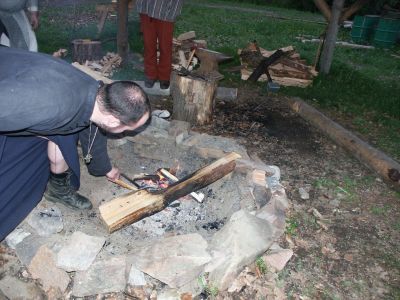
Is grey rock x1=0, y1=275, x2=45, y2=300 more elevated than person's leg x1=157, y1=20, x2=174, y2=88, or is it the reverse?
person's leg x1=157, y1=20, x2=174, y2=88

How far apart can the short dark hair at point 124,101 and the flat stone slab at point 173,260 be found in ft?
3.09

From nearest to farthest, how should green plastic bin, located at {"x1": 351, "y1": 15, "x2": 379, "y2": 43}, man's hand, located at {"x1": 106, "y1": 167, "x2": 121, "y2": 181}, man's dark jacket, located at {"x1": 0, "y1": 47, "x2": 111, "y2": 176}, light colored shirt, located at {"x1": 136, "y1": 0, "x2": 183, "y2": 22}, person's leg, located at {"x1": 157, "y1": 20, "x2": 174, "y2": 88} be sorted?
man's dark jacket, located at {"x1": 0, "y1": 47, "x2": 111, "y2": 176}
man's hand, located at {"x1": 106, "y1": 167, "x2": 121, "y2": 181}
light colored shirt, located at {"x1": 136, "y1": 0, "x2": 183, "y2": 22}
person's leg, located at {"x1": 157, "y1": 20, "x2": 174, "y2": 88}
green plastic bin, located at {"x1": 351, "y1": 15, "x2": 379, "y2": 43}

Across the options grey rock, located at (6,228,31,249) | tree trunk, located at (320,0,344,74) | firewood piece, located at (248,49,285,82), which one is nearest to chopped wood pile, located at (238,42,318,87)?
firewood piece, located at (248,49,285,82)

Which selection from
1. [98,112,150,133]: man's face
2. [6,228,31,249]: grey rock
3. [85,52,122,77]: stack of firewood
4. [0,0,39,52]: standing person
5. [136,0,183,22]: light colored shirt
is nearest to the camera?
[98,112,150,133]: man's face

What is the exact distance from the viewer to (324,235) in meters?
3.30

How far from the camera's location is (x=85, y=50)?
666 centimetres

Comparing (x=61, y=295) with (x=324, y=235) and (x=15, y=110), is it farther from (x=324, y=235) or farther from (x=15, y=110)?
(x=324, y=235)

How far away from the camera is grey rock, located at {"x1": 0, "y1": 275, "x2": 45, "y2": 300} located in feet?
7.97

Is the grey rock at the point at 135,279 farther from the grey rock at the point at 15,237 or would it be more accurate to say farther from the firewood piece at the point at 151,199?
the grey rock at the point at 15,237

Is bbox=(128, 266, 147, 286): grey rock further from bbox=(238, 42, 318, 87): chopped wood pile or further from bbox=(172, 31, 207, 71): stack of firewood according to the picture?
bbox=(238, 42, 318, 87): chopped wood pile

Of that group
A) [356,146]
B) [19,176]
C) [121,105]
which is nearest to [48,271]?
[19,176]

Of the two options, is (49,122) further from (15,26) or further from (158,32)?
(158,32)

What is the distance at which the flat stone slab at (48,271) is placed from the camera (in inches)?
98.3

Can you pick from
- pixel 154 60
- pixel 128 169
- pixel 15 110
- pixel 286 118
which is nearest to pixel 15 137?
pixel 15 110
